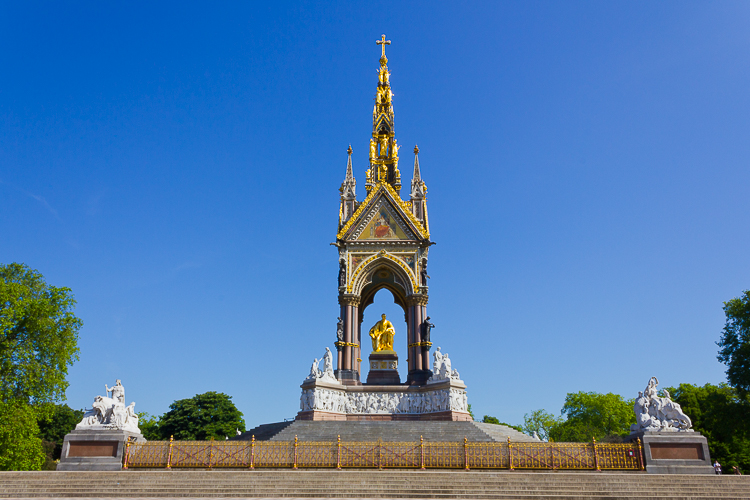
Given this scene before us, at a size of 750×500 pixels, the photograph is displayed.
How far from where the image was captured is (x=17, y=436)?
23969mm

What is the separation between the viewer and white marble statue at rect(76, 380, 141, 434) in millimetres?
17906

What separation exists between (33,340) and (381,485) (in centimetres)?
2042

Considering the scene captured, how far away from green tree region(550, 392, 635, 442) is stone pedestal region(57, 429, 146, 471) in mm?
46396

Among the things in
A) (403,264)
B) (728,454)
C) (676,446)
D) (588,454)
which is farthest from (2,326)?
(728,454)

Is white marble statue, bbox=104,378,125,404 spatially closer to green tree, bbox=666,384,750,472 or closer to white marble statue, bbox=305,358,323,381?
white marble statue, bbox=305,358,323,381

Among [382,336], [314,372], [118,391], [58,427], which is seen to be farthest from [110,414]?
[58,427]

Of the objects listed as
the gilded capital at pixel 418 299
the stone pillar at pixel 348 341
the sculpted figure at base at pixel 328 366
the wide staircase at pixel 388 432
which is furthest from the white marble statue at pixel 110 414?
the gilded capital at pixel 418 299

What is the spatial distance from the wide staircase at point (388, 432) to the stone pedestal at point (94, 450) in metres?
5.72

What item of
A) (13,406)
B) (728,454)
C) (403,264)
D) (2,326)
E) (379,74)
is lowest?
(728,454)

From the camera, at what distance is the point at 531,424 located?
64.9 m

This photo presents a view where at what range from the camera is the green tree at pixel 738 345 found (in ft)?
93.2

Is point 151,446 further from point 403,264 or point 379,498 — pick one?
point 403,264

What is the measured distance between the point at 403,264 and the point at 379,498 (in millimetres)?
15878

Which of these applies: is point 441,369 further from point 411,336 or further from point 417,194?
Answer: point 417,194
